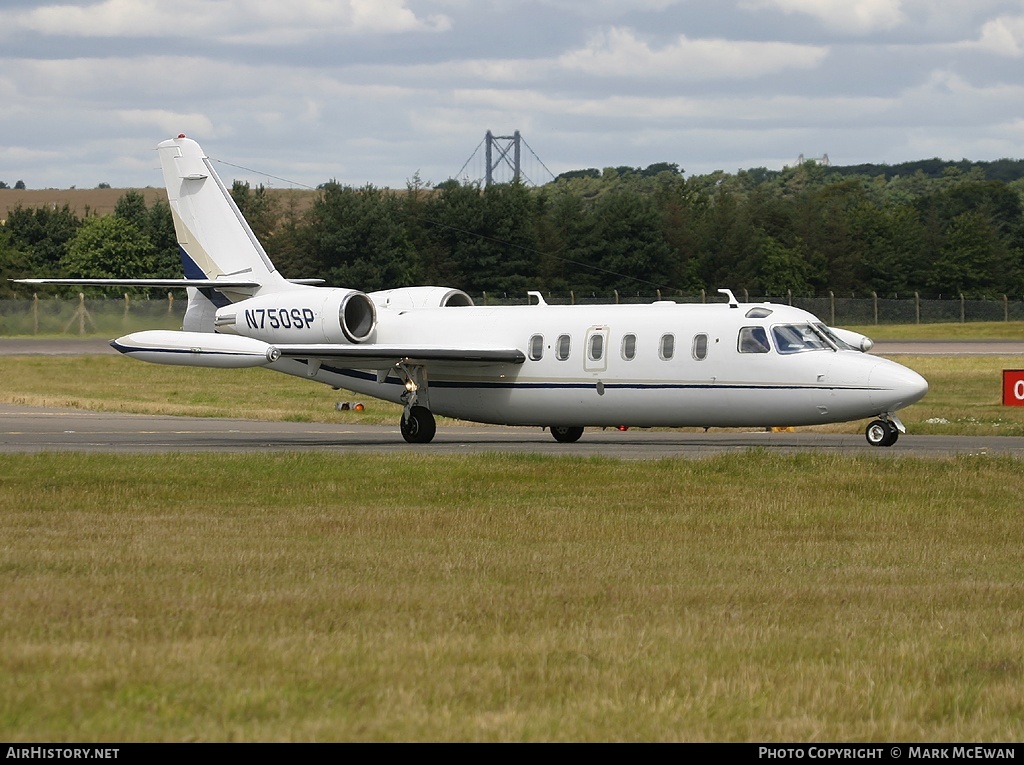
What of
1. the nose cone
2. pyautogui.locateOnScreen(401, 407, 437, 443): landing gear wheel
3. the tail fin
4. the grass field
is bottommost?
pyautogui.locateOnScreen(401, 407, 437, 443): landing gear wheel

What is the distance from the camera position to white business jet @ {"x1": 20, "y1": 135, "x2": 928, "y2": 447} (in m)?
25.6

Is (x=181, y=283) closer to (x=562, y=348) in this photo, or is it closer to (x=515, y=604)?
(x=562, y=348)

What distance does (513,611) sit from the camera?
33.1 ft

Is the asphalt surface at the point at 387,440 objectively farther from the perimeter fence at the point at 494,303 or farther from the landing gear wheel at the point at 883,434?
the perimeter fence at the point at 494,303

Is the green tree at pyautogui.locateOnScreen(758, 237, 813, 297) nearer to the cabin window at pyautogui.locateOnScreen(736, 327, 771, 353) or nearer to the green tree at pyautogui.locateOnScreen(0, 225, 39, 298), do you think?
the green tree at pyautogui.locateOnScreen(0, 225, 39, 298)

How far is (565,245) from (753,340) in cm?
6217

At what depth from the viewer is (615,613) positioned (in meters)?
10.1

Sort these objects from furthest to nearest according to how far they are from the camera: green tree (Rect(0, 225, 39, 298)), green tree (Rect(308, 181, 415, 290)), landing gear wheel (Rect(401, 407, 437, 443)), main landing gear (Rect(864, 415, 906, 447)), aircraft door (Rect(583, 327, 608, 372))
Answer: green tree (Rect(0, 225, 39, 298)) → green tree (Rect(308, 181, 415, 290)) → landing gear wheel (Rect(401, 407, 437, 443)) → aircraft door (Rect(583, 327, 608, 372)) → main landing gear (Rect(864, 415, 906, 447))

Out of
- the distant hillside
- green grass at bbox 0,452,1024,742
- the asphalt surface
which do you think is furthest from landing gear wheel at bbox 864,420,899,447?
the distant hillside

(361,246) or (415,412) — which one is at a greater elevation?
(361,246)

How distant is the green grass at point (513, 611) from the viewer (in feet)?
24.3

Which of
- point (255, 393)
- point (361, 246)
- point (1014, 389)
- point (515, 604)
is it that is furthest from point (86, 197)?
point (515, 604)

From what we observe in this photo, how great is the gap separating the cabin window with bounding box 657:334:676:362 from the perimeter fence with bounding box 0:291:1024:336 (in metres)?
34.8
